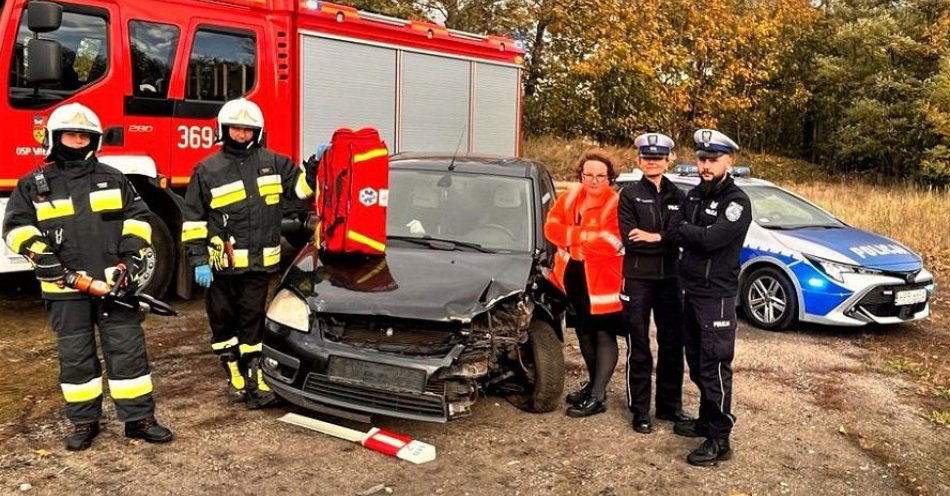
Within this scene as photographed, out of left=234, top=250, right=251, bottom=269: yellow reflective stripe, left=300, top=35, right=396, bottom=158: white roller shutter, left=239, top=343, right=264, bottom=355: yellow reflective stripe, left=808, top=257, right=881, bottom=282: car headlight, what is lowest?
left=239, top=343, right=264, bottom=355: yellow reflective stripe

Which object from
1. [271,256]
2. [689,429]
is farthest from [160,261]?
[689,429]

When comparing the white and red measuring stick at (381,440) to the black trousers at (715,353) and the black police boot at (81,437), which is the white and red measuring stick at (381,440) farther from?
the black trousers at (715,353)

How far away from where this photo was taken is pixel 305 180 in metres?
4.57

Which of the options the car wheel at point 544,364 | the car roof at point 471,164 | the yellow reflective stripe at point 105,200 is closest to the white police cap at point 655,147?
the car wheel at point 544,364

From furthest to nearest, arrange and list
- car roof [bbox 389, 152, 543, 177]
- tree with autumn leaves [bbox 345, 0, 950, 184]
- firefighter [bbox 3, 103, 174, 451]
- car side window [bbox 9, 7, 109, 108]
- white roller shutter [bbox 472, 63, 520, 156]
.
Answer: tree with autumn leaves [bbox 345, 0, 950, 184], white roller shutter [bbox 472, 63, 520, 156], car side window [bbox 9, 7, 109, 108], car roof [bbox 389, 152, 543, 177], firefighter [bbox 3, 103, 174, 451]

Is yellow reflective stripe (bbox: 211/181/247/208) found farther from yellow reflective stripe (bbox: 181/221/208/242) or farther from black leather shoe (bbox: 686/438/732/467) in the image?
black leather shoe (bbox: 686/438/732/467)

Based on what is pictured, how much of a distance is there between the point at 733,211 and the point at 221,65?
494 cm

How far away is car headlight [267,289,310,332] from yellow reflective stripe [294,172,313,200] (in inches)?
22.5

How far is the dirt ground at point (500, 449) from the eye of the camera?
363 centimetres

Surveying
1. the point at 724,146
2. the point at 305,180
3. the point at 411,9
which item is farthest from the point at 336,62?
the point at 411,9

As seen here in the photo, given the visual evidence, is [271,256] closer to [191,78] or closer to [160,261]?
[160,261]

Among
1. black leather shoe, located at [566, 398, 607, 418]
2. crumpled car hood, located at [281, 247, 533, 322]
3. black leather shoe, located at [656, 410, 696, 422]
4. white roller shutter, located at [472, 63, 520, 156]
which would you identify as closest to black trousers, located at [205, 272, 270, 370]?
crumpled car hood, located at [281, 247, 533, 322]

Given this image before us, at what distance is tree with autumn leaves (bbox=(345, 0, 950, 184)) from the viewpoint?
64.3 feet

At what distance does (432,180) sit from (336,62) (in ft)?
10.6
